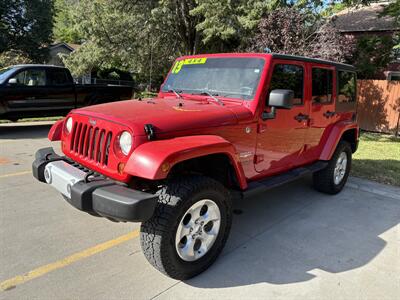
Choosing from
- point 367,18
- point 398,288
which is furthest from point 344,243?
point 367,18

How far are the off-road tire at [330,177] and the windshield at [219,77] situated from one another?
6.94 ft

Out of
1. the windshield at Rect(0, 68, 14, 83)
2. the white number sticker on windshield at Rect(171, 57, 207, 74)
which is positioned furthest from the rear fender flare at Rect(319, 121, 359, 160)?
the windshield at Rect(0, 68, 14, 83)

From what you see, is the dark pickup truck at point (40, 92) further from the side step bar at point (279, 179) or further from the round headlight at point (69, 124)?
the side step bar at point (279, 179)

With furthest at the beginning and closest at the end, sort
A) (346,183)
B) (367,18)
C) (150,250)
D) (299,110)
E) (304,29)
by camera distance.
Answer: (367,18) < (304,29) < (346,183) < (299,110) < (150,250)

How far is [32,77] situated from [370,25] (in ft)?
62.1

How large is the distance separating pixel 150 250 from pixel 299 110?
2558 millimetres

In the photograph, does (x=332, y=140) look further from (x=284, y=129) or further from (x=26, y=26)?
(x=26, y=26)

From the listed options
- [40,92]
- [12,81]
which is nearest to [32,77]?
[40,92]

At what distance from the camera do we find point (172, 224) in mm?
2707

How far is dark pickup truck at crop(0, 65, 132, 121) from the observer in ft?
29.4

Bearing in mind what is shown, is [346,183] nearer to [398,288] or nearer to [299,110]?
[299,110]

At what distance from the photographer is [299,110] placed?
425 cm

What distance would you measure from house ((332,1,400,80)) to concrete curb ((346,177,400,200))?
41.5 feet

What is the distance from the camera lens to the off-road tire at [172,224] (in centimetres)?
269
